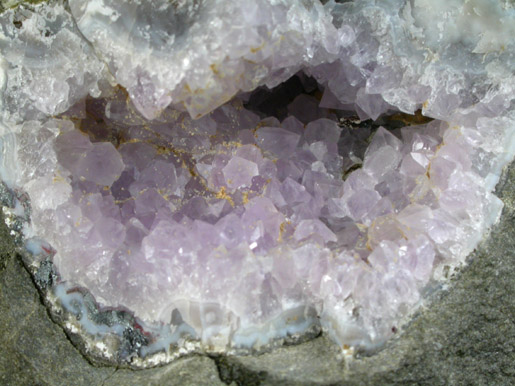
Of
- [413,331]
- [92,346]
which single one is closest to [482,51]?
[413,331]

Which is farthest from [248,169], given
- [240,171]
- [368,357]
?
[368,357]

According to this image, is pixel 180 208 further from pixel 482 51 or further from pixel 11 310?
pixel 482 51

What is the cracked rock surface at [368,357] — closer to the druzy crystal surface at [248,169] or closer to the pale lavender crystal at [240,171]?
the druzy crystal surface at [248,169]

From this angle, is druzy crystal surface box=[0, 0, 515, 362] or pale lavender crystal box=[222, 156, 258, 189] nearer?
druzy crystal surface box=[0, 0, 515, 362]

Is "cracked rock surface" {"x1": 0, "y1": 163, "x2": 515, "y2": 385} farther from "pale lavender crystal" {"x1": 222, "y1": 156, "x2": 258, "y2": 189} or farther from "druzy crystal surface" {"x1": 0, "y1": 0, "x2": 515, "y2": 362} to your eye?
"pale lavender crystal" {"x1": 222, "y1": 156, "x2": 258, "y2": 189}

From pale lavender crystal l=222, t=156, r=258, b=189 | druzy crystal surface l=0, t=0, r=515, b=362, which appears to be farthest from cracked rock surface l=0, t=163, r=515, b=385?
pale lavender crystal l=222, t=156, r=258, b=189

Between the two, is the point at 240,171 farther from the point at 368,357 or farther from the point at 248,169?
the point at 368,357
